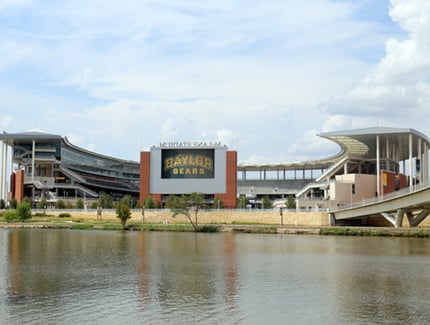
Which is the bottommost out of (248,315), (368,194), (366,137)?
(248,315)

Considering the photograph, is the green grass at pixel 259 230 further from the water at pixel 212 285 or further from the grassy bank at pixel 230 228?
the water at pixel 212 285

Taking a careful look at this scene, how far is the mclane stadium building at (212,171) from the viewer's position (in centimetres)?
9669

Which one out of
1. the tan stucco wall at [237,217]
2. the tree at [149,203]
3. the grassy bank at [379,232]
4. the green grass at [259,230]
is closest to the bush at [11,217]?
the tan stucco wall at [237,217]

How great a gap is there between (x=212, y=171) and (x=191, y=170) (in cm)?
404

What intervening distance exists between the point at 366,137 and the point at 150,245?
49469 mm

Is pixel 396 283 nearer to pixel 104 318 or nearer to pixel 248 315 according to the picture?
→ pixel 248 315

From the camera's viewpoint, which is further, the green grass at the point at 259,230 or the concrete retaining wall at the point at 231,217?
the concrete retaining wall at the point at 231,217

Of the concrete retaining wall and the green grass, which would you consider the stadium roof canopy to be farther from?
the green grass

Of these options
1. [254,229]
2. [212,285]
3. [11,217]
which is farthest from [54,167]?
[212,285]

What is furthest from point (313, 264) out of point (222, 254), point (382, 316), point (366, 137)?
point (366, 137)

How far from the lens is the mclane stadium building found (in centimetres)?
9669

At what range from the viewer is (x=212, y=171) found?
382 ft

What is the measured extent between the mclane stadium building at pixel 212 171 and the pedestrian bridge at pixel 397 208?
4149 millimetres

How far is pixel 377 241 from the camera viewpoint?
62.4m
